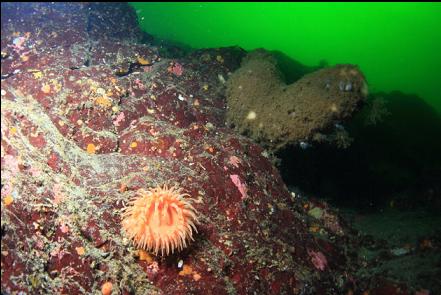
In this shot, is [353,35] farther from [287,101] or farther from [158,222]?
[158,222]

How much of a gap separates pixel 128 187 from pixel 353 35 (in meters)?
24.7

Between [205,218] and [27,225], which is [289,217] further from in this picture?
[27,225]

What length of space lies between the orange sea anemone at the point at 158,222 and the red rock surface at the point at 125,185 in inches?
10.3

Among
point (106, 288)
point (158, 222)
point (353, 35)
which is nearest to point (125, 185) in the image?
point (158, 222)

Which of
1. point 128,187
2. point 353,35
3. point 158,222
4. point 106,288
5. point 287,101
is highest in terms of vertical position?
point 287,101

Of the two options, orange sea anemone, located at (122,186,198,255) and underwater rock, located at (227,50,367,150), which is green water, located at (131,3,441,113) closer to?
underwater rock, located at (227,50,367,150)

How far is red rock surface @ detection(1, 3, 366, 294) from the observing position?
2992mm

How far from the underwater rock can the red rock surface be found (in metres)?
0.64

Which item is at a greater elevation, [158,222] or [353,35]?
[353,35]

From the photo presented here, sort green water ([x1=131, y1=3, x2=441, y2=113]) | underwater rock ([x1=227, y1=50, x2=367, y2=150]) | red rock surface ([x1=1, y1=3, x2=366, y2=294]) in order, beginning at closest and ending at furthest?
red rock surface ([x1=1, y1=3, x2=366, y2=294]), underwater rock ([x1=227, y1=50, x2=367, y2=150]), green water ([x1=131, y1=3, x2=441, y2=113])

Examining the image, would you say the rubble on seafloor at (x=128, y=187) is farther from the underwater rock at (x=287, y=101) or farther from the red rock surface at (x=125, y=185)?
Answer: the underwater rock at (x=287, y=101)

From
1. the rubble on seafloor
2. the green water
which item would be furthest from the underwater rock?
the green water

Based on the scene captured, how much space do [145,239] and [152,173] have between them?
1.12 metres

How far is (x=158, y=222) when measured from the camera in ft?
10.1
